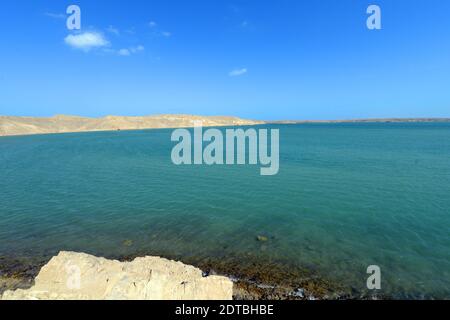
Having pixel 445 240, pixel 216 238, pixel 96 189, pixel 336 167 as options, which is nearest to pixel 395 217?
pixel 445 240

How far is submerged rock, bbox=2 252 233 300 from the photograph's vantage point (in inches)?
344

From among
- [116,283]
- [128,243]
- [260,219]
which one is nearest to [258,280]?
[116,283]

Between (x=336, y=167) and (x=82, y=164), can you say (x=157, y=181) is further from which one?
(x=336, y=167)

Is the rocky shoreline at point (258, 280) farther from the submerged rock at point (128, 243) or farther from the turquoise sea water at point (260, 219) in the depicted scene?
the submerged rock at point (128, 243)

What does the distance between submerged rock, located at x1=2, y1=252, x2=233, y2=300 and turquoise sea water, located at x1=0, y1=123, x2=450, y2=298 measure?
4.51 meters

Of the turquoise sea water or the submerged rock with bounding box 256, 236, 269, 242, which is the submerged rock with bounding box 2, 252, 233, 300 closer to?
the turquoise sea water

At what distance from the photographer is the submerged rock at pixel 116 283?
28.7 feet

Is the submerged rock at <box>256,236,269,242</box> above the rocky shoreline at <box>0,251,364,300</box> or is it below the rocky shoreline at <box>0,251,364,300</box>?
above

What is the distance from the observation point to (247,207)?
21969 millimetres

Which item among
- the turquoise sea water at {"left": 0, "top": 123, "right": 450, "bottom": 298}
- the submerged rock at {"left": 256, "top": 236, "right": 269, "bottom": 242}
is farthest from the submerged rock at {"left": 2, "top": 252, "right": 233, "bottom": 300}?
the submerged rock at {"left": 256, "top": 236, "right": 269, "bottom": 242}

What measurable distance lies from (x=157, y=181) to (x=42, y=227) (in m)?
14.0

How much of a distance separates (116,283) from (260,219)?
481 inches

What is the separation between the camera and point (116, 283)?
9008 mm

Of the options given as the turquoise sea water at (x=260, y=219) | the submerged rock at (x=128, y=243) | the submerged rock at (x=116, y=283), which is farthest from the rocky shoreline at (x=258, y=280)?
the submerged rock at (x=128, y=243)
